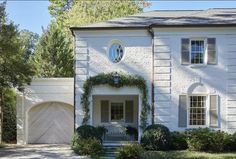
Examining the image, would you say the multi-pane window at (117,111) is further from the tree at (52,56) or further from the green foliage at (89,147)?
the tree at (52,56)

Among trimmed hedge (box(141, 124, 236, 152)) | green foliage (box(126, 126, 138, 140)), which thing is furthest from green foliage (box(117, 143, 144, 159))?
green foliage (box(126, 126, 138, 140))

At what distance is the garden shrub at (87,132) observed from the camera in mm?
18703

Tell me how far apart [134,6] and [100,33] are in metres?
18.9

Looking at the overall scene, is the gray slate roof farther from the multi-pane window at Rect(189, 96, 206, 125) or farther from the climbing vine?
the multi-pane window at Rect(189, 96, 206, 125)

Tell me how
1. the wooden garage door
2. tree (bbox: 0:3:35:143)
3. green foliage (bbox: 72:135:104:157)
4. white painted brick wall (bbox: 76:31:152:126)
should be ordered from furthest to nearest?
1. the wooden garage door
2. white painted brick wall (bbox: 76:31:152:126)
3. tree (bbox: 0:3:35:143)
4. green foliage (bbox: 72:135:104:157)

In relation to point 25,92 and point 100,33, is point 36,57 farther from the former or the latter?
point 100,33

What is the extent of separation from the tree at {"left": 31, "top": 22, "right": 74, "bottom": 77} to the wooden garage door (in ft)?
28.9

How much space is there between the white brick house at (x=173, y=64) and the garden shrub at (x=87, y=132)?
0.98 meters

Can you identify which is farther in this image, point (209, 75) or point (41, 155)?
point (209, 75)

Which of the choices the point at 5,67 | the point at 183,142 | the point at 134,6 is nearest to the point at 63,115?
the point at 5,67

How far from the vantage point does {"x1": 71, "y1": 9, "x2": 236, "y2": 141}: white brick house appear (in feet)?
63.6

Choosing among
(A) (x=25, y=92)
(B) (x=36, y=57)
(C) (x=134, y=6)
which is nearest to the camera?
(A) (x=25, y=92)

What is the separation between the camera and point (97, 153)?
→ 17.7m

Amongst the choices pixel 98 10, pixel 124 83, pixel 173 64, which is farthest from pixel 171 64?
pixel 98 10
